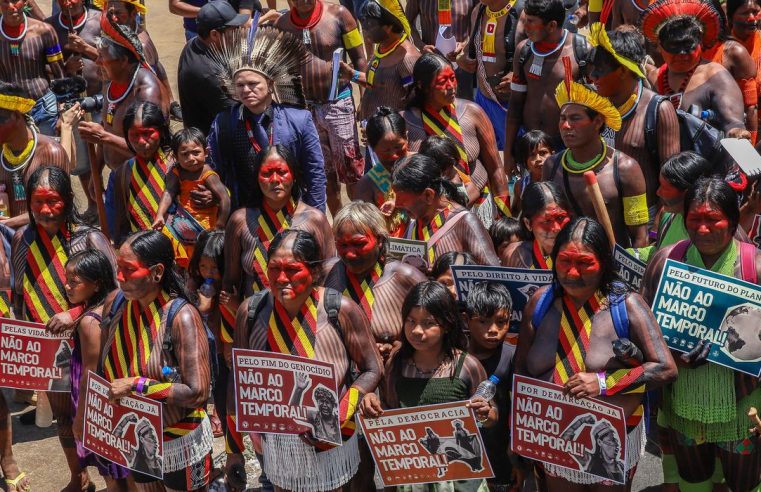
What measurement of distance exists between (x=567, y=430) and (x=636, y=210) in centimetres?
185

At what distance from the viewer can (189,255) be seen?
294 inches

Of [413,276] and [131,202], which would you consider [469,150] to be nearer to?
[413,276]

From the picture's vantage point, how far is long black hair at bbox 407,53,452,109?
7324mm

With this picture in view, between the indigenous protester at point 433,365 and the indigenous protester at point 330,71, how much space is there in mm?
4294

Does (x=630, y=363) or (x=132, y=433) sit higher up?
(x=630, y=363)

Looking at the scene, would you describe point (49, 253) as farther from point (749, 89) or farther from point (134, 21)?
point (749, 89)

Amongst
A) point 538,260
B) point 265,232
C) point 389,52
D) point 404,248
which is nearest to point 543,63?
point 389,52

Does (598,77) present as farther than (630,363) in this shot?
Yes

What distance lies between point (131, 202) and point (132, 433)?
2.57 metres

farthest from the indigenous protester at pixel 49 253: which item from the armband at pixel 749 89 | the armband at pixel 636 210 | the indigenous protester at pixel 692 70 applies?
the armband at pixel 749 89

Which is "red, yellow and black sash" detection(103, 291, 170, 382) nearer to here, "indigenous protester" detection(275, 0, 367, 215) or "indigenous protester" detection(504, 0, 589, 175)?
"indigenous protester" detection(504, 0, 589, 175)

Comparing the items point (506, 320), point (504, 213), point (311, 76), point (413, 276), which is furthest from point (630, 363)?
point (311, 76)

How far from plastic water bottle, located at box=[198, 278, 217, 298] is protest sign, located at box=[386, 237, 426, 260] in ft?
4.19

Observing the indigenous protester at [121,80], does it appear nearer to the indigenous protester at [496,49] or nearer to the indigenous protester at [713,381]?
the indigenous protester at [496,49]
